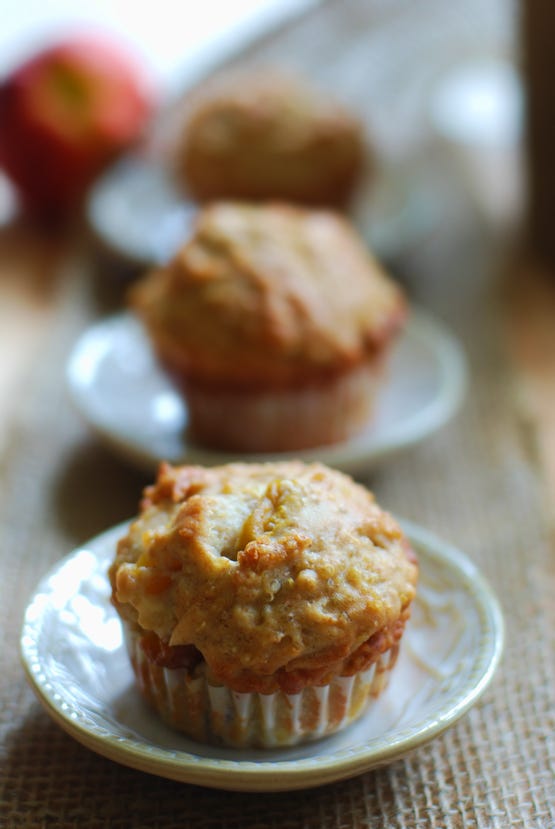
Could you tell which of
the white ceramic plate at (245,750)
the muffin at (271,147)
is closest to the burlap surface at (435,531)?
the white ceramic plate at (245,750)

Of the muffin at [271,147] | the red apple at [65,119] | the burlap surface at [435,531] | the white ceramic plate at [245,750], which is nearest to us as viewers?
the white ceramic plate at [245,750]

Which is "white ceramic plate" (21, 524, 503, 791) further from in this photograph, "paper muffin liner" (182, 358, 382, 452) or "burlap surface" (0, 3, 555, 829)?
"paper muffin liner" (182, 358, 382, 452)

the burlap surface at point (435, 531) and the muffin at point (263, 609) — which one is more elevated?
the muffin at point (263, 609)

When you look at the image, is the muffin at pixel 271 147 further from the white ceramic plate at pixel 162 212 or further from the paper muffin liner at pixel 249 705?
the paper muffin liner at pixel 249 705

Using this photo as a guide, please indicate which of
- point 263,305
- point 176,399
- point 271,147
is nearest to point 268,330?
point 263,305

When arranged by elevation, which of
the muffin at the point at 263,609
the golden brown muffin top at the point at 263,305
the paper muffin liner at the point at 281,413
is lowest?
the paper muffin liner at the point at 281,413

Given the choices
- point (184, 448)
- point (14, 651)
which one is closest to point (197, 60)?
point (184, 448)

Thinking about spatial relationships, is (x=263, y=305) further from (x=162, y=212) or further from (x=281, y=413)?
(x=162, y=212)
